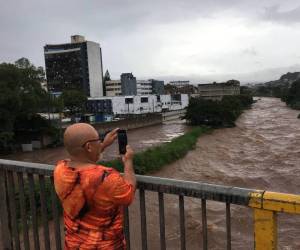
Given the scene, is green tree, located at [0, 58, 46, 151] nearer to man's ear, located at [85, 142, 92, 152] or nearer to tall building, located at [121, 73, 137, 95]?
man's ear, located at [85, 142, 92, 152]

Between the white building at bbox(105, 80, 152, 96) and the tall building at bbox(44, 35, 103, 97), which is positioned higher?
the tall building at bbox(44, 35, 103, 97)

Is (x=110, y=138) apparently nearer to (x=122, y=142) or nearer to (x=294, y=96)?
(x=122, y=142)

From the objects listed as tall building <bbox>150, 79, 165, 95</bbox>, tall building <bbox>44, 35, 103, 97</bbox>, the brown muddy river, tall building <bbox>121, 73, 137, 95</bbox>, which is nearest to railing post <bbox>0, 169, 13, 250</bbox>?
the brown muddy river

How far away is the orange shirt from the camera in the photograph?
217 cm

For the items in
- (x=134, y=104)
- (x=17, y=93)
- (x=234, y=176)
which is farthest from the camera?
(x=134, y=104)

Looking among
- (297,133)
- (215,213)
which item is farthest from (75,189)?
(297,133)

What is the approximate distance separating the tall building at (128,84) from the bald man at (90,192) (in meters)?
101

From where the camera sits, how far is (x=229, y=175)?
22.4 metres

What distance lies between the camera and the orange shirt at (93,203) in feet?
7.12

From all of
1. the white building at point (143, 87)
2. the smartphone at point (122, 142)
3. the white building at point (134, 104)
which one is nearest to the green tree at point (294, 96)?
the white building at point (134, 104)

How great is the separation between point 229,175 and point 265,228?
68.1 ft

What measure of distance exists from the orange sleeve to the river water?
595cm

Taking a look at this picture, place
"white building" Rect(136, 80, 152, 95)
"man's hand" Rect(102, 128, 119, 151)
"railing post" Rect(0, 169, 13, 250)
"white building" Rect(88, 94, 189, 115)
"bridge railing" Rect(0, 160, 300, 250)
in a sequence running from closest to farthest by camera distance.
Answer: "bridge railing" Rect(0, 160, 300, 250) < "man's hand" Rect(102, 128, 119, 151) < "railing post" Rect(0, 169, 13, 250) < "white building" Rect(88, 94, 189, 115) < "white building" Rect(136, 80, 152, 95)

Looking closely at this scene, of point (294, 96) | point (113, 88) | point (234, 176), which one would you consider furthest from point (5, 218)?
point (113, 88)
